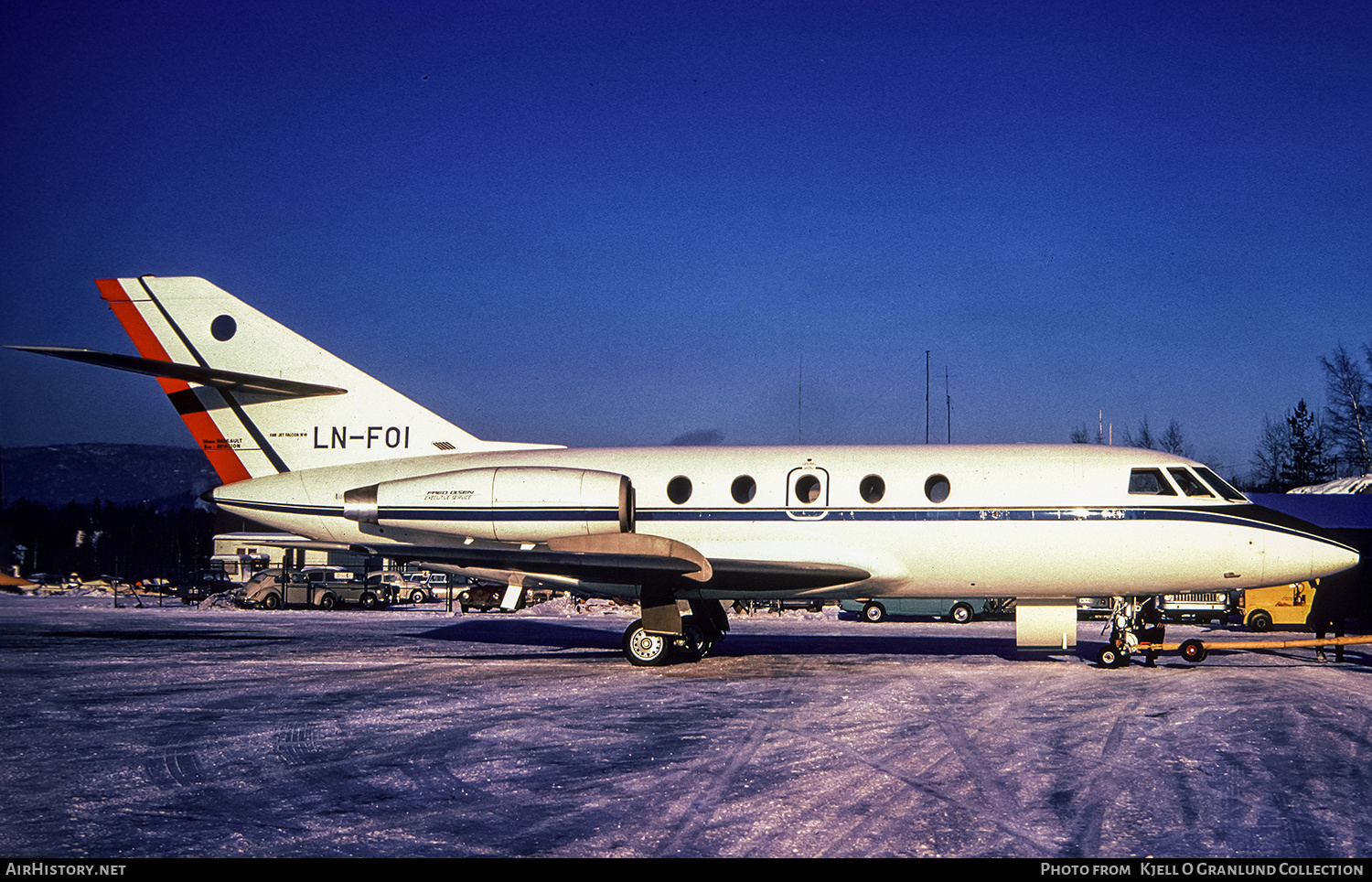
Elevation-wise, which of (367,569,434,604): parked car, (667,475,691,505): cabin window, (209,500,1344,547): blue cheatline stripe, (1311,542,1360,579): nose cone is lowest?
(367,569,434,604): parked car

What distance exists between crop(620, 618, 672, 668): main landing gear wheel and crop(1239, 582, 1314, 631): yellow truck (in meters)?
20.4

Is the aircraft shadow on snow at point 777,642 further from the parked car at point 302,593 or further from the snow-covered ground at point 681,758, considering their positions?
the parked car at point 302,593

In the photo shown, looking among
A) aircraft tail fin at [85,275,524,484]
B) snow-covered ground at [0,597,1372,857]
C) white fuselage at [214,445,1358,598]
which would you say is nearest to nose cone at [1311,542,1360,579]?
white fuselage at [214,445,1358,598]

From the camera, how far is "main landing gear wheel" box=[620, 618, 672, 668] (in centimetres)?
1583

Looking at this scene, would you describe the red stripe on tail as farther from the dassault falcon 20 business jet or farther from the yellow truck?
the yellow truck

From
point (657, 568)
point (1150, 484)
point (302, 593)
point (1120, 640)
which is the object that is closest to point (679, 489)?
point (657, 568)

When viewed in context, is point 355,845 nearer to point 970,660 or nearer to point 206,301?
point 970,660

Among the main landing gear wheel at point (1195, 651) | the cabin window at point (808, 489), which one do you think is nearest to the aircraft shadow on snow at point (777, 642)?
the main landing gear wheel at point (1195, 651)

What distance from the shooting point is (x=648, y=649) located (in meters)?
15.9

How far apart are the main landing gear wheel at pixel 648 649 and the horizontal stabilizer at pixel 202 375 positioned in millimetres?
7014

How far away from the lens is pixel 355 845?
5887mm

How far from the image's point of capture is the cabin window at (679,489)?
53.6 feet

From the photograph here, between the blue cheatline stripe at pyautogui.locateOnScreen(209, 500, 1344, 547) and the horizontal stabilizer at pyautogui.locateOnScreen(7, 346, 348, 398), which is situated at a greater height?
the horizontal stabilizer at pyautogui.locateOnScreen(7, 346, 348, 398)
